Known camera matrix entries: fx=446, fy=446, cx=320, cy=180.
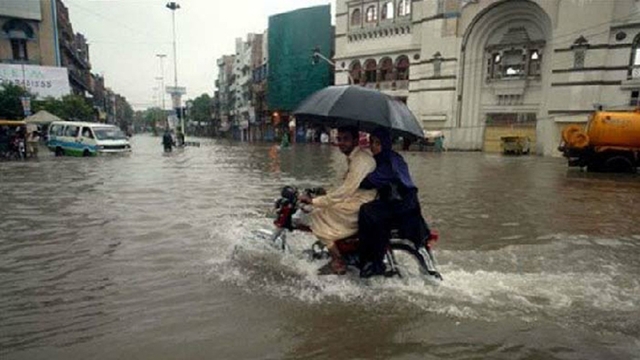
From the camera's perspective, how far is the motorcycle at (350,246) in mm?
4820

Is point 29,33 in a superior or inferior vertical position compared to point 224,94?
superior

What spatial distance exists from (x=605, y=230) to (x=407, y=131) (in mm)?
5714

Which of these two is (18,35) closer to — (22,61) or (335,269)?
(22,61)

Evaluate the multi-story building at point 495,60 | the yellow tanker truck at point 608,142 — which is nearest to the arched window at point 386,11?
the multi-story building at point 495,60

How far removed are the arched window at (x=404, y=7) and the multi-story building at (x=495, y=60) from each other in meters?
0.09

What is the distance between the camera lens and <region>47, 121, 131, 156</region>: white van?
2417 cm

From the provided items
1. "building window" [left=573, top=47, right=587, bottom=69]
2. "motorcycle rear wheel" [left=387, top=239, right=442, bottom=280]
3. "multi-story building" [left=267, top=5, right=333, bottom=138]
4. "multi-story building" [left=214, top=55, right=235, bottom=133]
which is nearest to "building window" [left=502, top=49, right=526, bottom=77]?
"building window" [left=573, top=47, right=587, bottom=69]

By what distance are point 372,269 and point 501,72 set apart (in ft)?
117

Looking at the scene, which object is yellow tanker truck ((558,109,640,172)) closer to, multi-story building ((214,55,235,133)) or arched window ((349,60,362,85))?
arched window ((349,60,362,85))

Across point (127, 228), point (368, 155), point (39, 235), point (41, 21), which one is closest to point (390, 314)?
point (368, 155)

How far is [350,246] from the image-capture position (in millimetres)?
4848

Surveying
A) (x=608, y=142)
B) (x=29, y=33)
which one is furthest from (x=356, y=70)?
(x=29, y=33)

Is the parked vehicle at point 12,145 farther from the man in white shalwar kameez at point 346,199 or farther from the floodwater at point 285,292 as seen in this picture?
the man in white shalwar kameez at point 346,199

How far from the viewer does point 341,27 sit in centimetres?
4522
